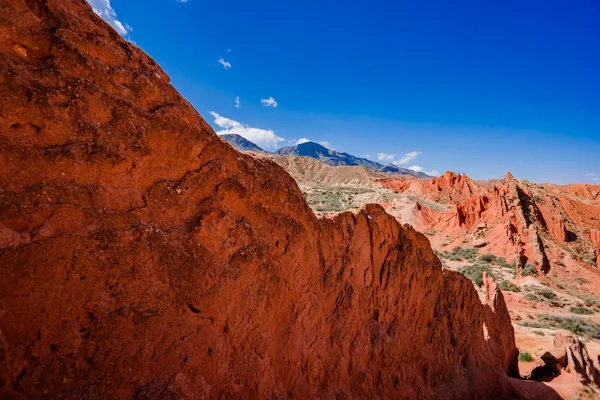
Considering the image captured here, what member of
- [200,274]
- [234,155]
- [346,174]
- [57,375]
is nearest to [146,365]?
[57,375]

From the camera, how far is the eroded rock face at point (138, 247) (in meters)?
2.91

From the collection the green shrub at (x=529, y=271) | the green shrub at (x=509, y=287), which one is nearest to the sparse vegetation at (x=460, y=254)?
the green shrub at (x=529, y=271)

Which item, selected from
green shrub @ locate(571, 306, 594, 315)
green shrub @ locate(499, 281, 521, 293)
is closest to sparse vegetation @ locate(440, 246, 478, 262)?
green shrub @ locate(499, 281, 521, 293)

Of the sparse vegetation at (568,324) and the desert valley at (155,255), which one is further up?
the desert valley at (155,255)

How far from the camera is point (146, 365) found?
331 cm

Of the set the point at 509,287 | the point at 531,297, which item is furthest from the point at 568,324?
the point at 509,287

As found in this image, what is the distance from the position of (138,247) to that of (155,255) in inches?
8.1

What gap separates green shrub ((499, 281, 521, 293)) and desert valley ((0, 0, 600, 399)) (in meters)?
22.5

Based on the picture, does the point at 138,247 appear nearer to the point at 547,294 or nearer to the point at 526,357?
the point at 526,357

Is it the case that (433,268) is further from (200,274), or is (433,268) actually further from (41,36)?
(41,36)

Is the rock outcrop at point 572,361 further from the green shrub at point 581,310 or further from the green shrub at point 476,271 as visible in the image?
the green shrub at point 476,271

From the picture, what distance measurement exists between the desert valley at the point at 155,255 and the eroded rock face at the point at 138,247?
16 mm

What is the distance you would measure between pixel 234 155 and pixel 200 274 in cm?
181

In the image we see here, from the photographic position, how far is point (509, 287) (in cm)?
2600
